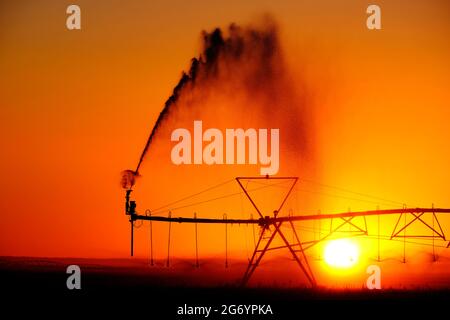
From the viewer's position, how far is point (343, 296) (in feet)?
222

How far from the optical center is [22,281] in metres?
89.4

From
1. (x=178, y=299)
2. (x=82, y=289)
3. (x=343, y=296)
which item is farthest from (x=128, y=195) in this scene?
(x=343, y=296)

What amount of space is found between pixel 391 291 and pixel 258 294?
9761 millimetres

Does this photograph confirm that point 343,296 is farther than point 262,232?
No
